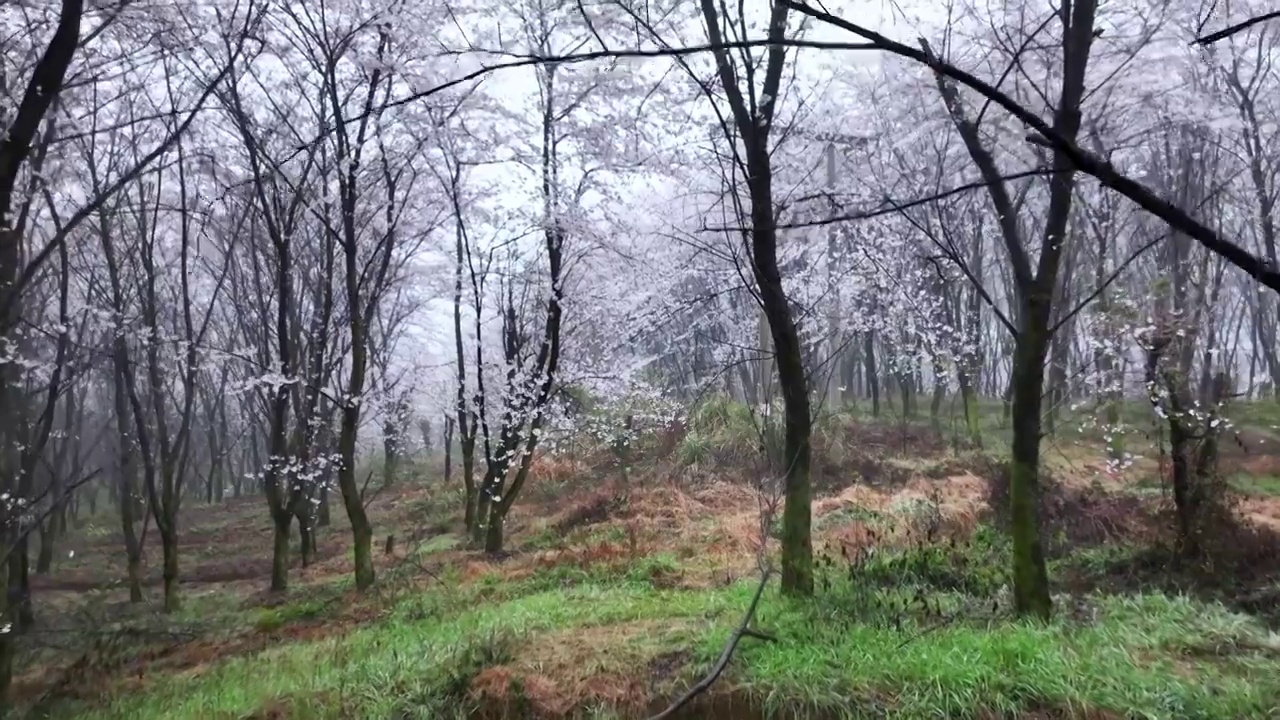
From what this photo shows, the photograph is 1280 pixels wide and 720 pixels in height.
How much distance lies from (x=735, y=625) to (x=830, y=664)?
3.00ft

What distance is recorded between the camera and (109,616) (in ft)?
37.7

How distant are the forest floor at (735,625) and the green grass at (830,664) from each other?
0.7 inches

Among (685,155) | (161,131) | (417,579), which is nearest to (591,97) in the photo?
(685,155)

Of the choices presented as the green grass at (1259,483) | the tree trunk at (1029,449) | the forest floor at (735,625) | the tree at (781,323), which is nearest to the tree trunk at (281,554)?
the forest floor at (735,625)

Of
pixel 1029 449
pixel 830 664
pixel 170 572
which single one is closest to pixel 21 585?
pixel 170 572

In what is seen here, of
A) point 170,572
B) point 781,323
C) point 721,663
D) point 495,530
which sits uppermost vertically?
point 781,323

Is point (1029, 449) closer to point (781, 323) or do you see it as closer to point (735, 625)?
point (781, 323)

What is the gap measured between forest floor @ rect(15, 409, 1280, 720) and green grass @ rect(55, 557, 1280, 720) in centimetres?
2

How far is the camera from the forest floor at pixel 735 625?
192 inches

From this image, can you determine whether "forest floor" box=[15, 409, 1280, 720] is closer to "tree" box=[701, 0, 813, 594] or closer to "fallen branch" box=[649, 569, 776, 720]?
"fallen branch" box=[649, 569, 776, 720]

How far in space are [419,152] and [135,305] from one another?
6742 millimetres

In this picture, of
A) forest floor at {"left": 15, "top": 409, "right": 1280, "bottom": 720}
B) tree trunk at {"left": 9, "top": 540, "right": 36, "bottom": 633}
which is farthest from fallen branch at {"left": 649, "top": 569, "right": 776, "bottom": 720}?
tree trunk at {"left": 9, "top": 540, "right": 36, "bottom": 633}

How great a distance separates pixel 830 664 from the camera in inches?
203

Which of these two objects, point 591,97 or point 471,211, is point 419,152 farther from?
point 591,97
